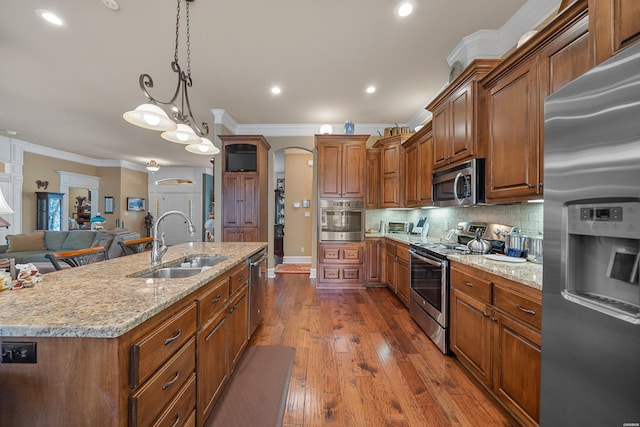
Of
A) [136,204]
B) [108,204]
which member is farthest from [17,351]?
[136,204]

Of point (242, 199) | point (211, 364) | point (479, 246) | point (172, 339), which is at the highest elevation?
point (242, 199)

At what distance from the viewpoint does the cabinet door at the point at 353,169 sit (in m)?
4.11

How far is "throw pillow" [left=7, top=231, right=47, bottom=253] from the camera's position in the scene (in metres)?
4.79

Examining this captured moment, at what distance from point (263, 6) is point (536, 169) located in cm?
244

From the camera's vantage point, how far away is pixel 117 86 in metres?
3.43

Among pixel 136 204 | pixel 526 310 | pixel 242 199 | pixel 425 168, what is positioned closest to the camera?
pixel 526 310

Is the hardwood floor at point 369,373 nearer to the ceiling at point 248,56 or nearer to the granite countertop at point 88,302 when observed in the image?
the granite countertop at point 88,302

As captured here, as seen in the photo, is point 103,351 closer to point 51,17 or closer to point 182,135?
point 182,135

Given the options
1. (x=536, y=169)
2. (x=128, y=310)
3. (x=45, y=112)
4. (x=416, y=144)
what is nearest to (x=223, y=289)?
(x=128, y=310)

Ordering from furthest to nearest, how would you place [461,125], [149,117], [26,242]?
[26,242] < [461,125] < [149,117]

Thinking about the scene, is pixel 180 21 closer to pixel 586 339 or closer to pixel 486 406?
pixel 586 339

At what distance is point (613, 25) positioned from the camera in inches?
36.5

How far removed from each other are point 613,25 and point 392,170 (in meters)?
3.21

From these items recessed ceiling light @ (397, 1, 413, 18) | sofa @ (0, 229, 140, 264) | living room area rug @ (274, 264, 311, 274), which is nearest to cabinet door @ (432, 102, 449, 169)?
recessed ceiling light @ (397, 1, 413, 18)
